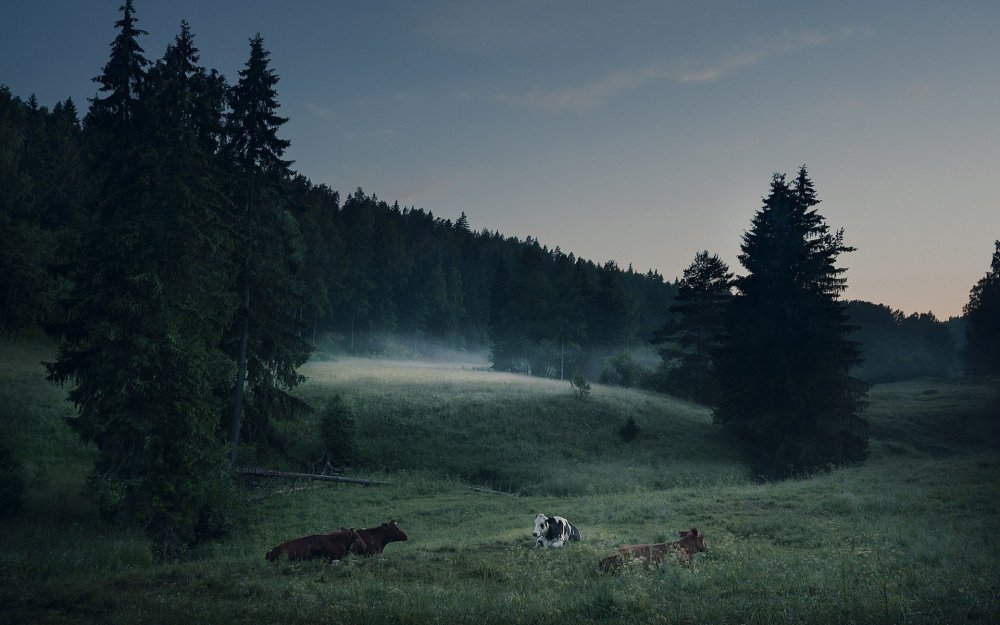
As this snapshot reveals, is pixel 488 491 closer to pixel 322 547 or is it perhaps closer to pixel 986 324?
pixel 322 547

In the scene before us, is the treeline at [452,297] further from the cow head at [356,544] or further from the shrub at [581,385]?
the cow head at [356,544]

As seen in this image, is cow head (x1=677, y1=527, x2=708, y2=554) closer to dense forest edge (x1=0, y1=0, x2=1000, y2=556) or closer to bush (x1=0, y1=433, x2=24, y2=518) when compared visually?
dense forest edge (x1=0, y1=0, x2=1000, y2=556)

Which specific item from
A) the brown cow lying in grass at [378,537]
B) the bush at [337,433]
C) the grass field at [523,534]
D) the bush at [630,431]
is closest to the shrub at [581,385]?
the grass field at [523,534]

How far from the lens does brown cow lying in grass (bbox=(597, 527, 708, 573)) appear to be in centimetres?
1139

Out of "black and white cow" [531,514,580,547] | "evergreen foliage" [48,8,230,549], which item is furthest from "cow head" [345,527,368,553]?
"evergreen foliage" [48,8,230,549]

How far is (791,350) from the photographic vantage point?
36.2 meters

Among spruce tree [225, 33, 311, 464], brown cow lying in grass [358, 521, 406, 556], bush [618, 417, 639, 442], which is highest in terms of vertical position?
spruce tree [225, 33, 311, 464]

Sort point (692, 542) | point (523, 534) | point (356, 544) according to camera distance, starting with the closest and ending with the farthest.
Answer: point (692, 542), point (356, 544), point (523, 534)

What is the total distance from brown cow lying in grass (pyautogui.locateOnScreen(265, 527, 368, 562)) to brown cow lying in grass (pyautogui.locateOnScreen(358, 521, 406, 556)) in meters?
0.15

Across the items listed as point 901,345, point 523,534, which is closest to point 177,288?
point 523,534

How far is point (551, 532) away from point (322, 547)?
564 centimetres

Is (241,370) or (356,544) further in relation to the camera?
(241,370)

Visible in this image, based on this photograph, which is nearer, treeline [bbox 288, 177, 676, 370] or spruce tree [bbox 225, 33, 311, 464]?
spruce tree [bbox 225, 33, 311, 464]

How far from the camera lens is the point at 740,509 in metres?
19.5
